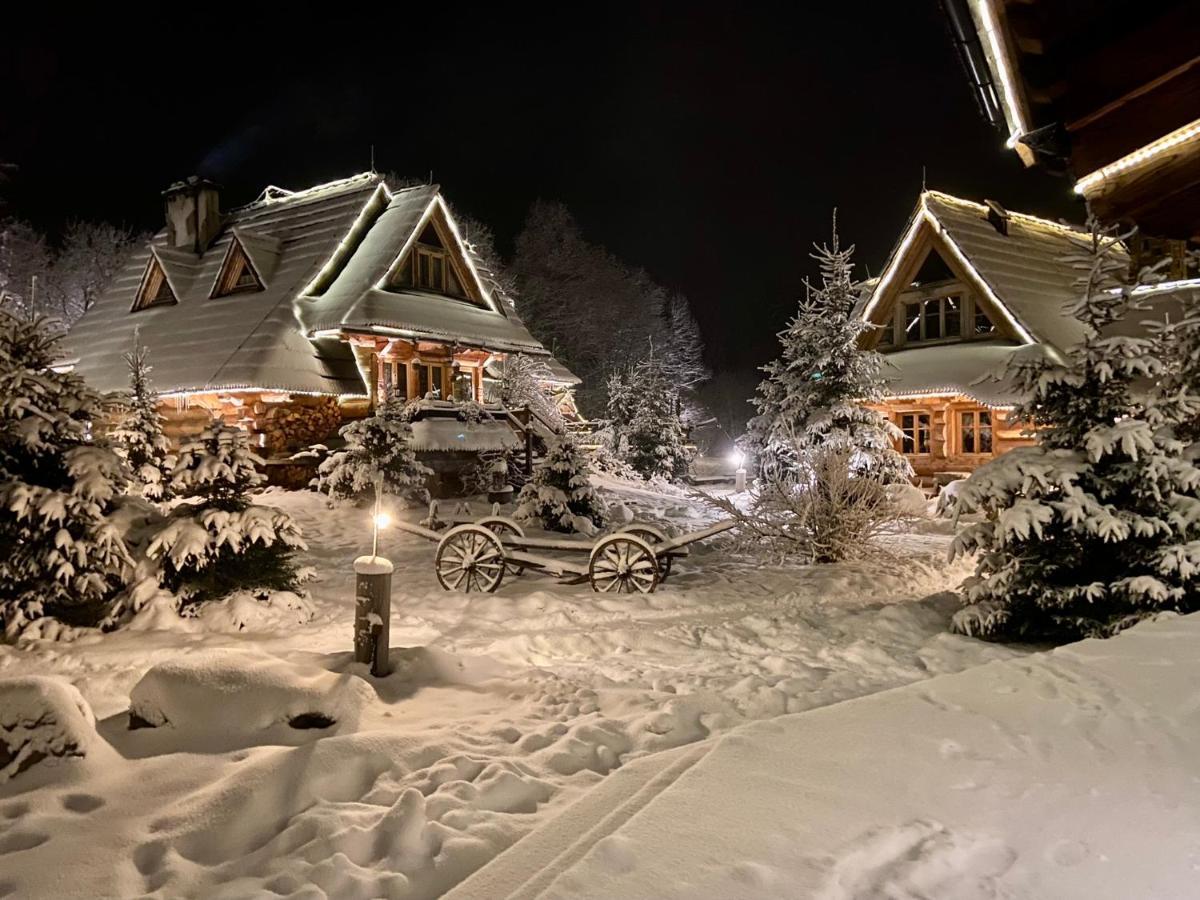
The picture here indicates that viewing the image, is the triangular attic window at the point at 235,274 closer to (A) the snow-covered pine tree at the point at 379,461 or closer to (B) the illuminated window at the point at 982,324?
(A) the snow-covered pine tree at the point at 379,461

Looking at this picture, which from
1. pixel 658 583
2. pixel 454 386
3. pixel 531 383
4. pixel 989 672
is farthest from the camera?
pixel 531 383

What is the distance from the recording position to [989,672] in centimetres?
492

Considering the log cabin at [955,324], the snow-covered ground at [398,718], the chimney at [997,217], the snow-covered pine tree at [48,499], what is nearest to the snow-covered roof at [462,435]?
the snow-covered ground at [398,718]

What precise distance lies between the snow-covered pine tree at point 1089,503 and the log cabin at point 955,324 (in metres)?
13.2

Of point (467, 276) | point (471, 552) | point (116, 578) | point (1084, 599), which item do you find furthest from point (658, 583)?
point (467, 276)

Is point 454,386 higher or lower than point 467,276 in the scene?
lower

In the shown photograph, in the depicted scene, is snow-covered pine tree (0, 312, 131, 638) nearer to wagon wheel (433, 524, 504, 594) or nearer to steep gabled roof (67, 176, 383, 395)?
wagon wheel (433, 524, 504, 594)

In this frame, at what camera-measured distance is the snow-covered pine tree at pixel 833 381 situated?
53.0 ft

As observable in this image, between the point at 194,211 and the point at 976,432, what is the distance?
2562 cm

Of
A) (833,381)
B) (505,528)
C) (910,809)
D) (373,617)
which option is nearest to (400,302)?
(505,528)

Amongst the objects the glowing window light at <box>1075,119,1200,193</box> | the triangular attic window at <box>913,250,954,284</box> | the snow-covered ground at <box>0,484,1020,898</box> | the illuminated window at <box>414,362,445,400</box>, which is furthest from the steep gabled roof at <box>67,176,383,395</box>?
the triangular attic window at <box>913,250,954,284</box>

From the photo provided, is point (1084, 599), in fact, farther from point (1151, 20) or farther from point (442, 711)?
point (442, 711)

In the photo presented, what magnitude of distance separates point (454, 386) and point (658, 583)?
1228 cm

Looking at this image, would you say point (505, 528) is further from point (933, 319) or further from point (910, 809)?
point (933, 319)
